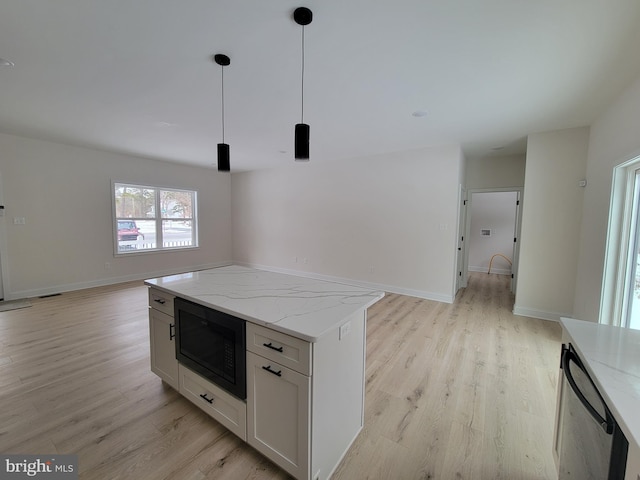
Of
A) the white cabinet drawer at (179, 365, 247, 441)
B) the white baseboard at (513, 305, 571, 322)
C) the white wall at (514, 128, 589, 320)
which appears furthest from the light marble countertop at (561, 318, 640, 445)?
the white baseboard at (513, 305, 571, 322)

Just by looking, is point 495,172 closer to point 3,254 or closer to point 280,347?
point 280,347

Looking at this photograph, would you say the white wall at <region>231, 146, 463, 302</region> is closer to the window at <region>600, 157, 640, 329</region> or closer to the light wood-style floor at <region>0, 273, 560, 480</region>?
the light wood-style floor at <region>0, 273, 560, 480</region>

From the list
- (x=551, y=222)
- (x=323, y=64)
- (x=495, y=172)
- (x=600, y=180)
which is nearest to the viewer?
(x=323, y=64)

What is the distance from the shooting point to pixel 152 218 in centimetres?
589

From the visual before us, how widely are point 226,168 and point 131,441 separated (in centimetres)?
209

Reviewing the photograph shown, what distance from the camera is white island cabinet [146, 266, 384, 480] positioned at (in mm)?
1246

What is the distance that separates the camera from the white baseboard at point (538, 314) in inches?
146

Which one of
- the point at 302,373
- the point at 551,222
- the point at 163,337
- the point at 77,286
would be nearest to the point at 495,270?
the point at 551,222

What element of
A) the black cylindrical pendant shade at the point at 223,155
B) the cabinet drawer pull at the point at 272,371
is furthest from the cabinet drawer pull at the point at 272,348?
the black cylindrical pendant shade at the point at 223,155

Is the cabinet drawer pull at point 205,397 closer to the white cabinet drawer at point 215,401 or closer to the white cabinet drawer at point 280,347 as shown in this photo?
the white cabinet drawer at point 215,401

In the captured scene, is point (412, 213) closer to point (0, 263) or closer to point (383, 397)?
point (383, 397)

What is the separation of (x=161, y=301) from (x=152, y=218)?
15.5 feet

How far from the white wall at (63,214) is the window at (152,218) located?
17 cm

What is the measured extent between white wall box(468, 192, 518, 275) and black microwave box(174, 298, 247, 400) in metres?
7.09
